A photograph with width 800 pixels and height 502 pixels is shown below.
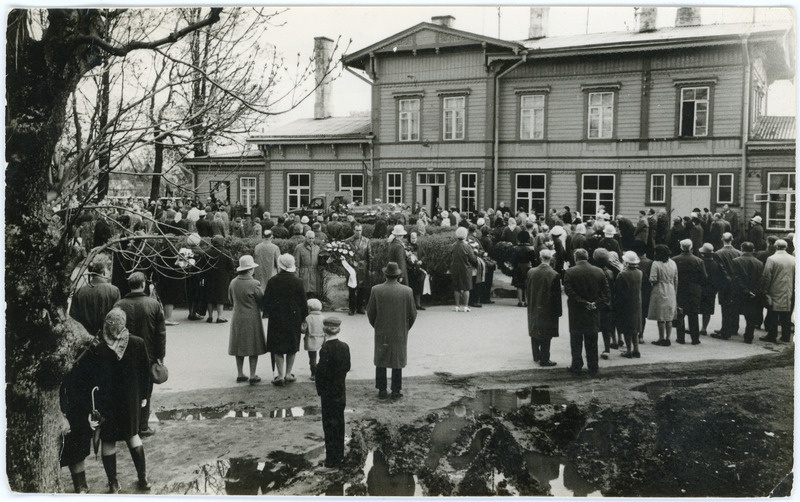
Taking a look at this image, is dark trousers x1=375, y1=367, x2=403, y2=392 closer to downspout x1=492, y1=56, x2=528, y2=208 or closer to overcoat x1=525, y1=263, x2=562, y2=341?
overcoat x1=525, y1=263, x2=562, y2=341

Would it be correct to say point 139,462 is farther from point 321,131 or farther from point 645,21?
point 645,21

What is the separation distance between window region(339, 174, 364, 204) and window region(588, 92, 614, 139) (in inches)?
375

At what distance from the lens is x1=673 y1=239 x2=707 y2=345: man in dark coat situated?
12.2 m

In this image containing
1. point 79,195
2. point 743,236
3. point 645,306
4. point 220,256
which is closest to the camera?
point 79,195

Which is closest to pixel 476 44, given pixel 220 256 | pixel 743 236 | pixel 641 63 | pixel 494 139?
pixel 494 139

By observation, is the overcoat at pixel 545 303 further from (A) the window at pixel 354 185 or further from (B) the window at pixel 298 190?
(B) the window at pixel 298 190

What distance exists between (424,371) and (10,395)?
6304 millimetres

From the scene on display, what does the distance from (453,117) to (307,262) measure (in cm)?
1552

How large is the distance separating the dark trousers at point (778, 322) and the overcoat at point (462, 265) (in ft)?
18.7

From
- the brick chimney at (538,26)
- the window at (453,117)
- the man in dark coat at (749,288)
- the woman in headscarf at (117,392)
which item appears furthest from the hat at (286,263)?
the brick chimney at (538,26)

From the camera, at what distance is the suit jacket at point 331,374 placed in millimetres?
7156

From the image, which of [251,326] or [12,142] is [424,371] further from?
[12,142]

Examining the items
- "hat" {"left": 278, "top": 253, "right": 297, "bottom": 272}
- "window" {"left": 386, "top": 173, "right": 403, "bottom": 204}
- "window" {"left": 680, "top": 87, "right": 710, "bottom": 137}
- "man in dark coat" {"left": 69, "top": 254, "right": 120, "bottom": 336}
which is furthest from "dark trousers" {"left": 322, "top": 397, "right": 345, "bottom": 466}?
"window" {"left": 386, "top": 173, "right": 403, "bottom": 204}

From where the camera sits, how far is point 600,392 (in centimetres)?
950
